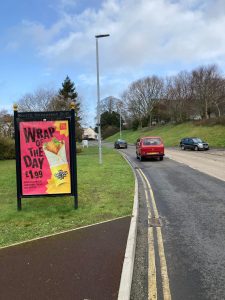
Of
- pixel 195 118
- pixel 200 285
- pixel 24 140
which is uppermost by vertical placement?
pixel 195 118

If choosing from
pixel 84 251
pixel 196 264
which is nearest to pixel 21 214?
pixel 84 251

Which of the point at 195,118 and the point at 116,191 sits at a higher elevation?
the point at 195,118

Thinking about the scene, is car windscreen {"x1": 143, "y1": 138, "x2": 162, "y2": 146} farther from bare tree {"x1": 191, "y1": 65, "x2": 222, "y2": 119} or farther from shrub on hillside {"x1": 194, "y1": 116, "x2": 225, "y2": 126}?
bare tree {"x1": 191, "y1": 65, "x2": 222, "y2": 119}

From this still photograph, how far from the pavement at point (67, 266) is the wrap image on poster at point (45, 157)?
218cm

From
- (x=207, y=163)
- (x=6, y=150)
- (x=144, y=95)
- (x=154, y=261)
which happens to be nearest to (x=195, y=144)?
(x=207, y=163)

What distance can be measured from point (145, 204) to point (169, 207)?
2.48ft

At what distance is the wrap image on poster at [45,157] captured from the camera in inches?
342

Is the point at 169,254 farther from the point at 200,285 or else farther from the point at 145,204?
the point at 145,204

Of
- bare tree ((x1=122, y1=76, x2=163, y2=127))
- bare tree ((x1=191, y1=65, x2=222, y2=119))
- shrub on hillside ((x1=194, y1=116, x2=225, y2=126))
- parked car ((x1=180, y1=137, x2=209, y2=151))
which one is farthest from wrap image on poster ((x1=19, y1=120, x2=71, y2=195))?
bare tree ((x1=122, y1=76, x2=163, y2=127))

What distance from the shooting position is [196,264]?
208 inches

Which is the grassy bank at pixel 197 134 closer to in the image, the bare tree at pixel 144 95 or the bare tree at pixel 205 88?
the bare tree at pixel 205 88

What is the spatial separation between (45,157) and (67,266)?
4.13 m

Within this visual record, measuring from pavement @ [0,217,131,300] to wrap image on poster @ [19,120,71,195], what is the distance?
2179 millimetres

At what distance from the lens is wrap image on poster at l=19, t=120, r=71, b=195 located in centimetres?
869
